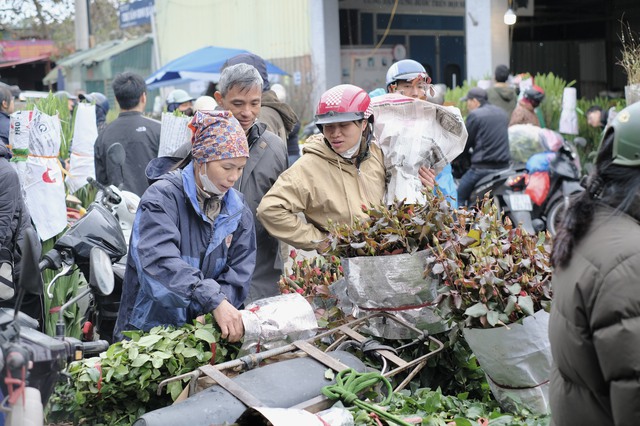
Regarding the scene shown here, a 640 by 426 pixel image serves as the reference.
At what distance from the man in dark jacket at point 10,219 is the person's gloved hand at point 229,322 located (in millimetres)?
1837

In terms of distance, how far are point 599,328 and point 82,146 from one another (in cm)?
565

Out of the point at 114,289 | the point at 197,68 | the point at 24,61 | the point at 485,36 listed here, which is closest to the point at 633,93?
the point at 114,289

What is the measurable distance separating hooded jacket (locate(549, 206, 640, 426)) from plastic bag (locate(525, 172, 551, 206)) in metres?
7.59

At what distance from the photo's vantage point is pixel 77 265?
15.9 feet

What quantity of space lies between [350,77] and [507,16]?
650cm

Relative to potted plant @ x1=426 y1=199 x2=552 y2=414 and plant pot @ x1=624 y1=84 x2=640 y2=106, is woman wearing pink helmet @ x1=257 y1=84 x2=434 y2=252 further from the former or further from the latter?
plant pot @ x1=624 y1=84 x2=640 y2=106

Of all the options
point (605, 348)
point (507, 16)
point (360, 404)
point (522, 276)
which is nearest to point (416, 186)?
point (522, 276)

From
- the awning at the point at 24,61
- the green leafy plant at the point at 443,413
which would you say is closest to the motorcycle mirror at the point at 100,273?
the green leafy plant at the point at 443,413

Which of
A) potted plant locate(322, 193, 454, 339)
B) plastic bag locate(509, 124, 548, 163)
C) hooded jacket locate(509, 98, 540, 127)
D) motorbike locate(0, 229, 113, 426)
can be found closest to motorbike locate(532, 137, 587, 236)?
plastic bag locate(509, 124, 548, 163)

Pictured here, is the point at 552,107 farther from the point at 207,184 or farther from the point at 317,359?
the point at 317,359

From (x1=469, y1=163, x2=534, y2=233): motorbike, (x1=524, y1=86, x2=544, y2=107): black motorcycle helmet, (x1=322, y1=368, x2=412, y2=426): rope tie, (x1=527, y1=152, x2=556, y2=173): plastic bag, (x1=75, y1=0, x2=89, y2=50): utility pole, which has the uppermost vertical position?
(x1=75, y1=0, x2=89, y2=50): utility pole

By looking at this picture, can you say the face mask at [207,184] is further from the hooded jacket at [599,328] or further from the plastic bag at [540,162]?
the plastic bag at [540,162]

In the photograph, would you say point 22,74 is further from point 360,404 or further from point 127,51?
point 360,404

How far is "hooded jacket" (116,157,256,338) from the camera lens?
11.3ft
